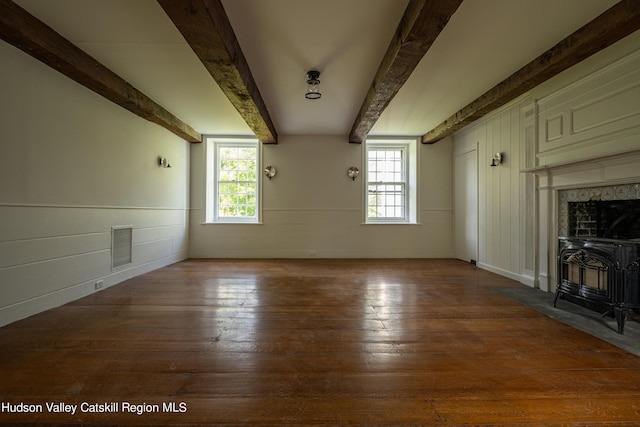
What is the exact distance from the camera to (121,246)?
151 inches

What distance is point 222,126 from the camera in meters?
5.27

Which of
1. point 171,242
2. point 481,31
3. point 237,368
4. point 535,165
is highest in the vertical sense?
point 481,31


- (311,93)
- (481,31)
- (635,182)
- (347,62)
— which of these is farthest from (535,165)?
(311,93)

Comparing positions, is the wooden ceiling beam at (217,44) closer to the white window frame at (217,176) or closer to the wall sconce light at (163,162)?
the wall sconce light at (163,162)

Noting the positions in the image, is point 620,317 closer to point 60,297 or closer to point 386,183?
point 386,183

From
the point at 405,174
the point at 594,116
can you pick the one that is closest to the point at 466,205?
the point at 405,174

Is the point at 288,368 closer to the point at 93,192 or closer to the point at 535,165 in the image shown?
the point at 93,192

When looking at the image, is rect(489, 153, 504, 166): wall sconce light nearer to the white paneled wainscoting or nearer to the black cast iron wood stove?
the black cast iron wood stove

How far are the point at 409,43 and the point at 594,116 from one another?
222 cm

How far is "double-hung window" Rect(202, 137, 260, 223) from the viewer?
604 cm

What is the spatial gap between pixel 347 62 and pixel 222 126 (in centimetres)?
315

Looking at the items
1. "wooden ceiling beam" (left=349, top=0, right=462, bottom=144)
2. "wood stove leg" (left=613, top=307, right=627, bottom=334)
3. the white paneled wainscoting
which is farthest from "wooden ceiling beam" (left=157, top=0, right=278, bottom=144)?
"wood stove leg" (left=613, top=307, right=627, bottom=334)

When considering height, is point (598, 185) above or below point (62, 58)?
below

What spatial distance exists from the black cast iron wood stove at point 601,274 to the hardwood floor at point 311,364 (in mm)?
441
